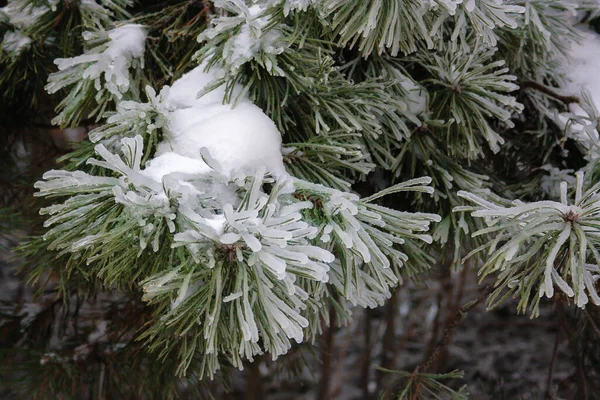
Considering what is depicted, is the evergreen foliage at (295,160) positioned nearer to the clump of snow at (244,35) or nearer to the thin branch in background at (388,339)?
the clump of snow at (244,35)

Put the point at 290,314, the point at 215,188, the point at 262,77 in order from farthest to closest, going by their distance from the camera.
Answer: the point at 262,77
the point at 215,188
the point at 290,314

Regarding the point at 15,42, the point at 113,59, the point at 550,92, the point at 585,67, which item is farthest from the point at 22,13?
the point at 585,67

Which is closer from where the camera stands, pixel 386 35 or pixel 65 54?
pixel 386 35

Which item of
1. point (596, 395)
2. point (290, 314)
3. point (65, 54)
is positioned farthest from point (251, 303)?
point (596, 395)

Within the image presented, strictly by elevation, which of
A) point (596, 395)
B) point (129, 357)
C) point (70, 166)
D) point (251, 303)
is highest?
point (251, 303)

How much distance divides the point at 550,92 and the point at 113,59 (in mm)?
881

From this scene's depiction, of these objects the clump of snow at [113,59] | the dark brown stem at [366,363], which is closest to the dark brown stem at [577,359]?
the clump of snow at [113,59]

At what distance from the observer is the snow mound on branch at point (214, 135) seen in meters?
0.73

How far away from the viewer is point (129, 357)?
50.1 inches

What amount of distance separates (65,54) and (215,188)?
1.81 ft

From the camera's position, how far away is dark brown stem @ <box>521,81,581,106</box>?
1073 mm

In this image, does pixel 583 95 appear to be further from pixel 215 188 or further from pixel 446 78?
pixel 215 188

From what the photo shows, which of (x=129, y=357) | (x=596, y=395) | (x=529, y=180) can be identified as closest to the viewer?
(x=529, y=180)

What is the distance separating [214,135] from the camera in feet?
2.49
